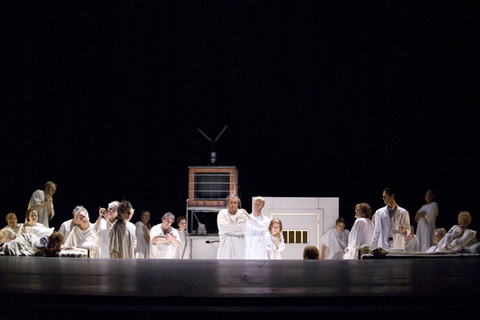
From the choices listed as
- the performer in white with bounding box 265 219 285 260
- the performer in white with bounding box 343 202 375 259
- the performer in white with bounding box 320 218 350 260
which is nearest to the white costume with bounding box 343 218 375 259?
the performer in white with bounding box 343 202 375 259

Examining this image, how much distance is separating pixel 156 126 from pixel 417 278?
580 cm

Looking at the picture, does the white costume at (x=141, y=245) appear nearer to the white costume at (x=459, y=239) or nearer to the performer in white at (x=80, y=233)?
the performer in white at (x=80, y=233)

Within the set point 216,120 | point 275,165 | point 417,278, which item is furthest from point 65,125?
point 417,278

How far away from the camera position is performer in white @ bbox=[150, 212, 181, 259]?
594cm

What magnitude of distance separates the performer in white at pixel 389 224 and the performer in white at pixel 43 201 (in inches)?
178

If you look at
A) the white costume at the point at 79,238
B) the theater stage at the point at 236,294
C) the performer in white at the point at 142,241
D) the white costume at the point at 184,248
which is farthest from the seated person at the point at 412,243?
the white costume at the point at 79,238

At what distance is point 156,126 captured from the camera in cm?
795

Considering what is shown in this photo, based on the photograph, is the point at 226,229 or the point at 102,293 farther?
the point at 226,229

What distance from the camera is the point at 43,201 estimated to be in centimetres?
663

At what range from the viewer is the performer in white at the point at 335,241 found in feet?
23.0

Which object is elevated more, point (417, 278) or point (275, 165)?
point (275, 165)

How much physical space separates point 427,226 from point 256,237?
2.62 meters

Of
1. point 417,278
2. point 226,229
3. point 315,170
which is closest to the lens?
point 417,278

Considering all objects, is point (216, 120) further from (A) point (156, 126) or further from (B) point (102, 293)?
(B) point (102, 293)
